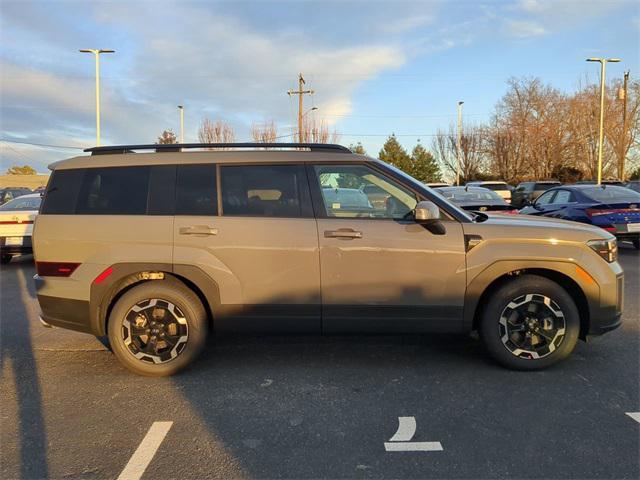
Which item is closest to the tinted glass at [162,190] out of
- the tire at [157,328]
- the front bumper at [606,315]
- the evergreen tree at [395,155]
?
the tire at [157,328]

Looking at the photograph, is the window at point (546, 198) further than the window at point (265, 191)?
Yes

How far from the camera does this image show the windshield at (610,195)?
10.0m

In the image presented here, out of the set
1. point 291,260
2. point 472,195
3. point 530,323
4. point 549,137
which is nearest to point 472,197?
point 472,195

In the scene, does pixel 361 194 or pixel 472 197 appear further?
pixel 472 197

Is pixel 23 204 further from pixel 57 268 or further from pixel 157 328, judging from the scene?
pixel 157 328

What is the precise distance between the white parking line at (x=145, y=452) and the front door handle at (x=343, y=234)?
182 centimetres

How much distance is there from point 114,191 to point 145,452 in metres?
2.21

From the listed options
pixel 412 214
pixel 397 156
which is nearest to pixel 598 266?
pixel 412 214

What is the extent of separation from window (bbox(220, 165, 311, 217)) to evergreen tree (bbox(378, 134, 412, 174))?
4917 centimetres

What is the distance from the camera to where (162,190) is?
13.5 feet

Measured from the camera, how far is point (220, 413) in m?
3.44

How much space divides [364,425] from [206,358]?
6.23ft

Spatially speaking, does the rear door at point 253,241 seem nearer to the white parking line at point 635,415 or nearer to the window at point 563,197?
the white parking line at point 635,415

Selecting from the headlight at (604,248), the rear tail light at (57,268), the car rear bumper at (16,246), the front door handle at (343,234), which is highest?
the front door handle at (343,234)
